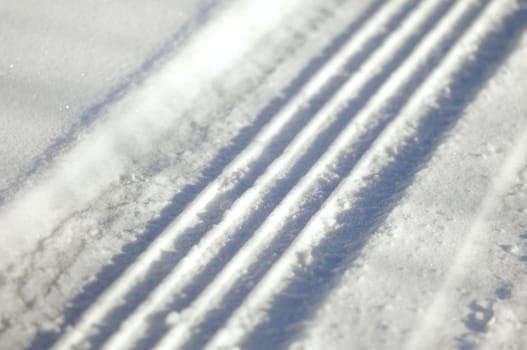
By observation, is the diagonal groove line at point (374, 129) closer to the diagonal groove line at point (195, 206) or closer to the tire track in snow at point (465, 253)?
the diagonal groove line at point (195, 206)

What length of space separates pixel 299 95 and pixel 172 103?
0.79 m

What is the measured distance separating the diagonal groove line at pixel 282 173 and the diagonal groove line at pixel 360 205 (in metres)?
0.27

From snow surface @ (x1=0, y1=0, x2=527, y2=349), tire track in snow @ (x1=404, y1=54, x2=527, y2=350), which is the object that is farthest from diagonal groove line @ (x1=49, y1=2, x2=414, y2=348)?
tire track in snow @ (x1=404, y1=54, x2=527, y2=350)

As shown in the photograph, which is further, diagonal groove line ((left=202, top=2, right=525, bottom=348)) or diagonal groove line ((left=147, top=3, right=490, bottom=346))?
diagonal groove line ((left=147, top=3, right=490, bottom=346))

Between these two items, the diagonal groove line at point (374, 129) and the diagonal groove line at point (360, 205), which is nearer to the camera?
the diagonal groove line at point (360, 205)

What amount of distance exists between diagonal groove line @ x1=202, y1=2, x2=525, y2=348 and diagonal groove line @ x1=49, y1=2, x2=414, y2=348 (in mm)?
483

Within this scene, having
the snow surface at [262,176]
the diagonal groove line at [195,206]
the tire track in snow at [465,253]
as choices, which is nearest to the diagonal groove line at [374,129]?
the snow surface at [262,176]

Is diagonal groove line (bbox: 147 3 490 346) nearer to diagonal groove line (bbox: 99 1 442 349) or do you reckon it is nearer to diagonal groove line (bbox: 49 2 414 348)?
diagonal groove line (bbox: 99 1 442 349)

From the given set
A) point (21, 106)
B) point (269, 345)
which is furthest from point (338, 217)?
point (21, 106)

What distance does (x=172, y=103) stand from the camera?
3.20m

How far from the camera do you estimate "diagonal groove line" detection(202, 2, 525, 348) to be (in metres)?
2.27

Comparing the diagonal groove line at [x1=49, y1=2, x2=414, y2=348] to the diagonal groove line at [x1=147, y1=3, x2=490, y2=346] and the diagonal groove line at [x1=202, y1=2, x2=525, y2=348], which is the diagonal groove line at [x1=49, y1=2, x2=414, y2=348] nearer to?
the diagonal groove line at [x1=147, y1=3, x2=490, y2=346]

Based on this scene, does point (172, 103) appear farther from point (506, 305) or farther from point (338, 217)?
point (506, 305)

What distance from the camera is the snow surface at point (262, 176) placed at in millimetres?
2254
